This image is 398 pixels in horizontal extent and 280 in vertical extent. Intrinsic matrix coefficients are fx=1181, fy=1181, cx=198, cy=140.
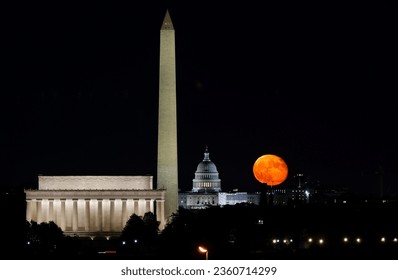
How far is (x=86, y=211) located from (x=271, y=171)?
61.5m

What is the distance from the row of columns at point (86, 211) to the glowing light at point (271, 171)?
178 feet

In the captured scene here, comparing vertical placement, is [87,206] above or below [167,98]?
below

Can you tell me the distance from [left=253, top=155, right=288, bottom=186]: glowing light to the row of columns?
54141mm

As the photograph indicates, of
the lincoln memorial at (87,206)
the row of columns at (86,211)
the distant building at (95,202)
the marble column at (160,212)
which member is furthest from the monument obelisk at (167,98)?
the row of columns at (86,211)

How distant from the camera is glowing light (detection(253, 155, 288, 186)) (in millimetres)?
113006

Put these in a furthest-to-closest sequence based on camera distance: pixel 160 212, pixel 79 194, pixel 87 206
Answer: pixel 87 206 < pixel 79 194 < pixel 160 212

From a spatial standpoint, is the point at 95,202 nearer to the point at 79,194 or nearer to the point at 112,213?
the point at 79,194

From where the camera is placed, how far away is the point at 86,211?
170 meters

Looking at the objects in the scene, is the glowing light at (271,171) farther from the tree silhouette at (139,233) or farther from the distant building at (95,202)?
the distant building at (95,202)

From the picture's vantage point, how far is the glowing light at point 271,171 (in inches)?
4449

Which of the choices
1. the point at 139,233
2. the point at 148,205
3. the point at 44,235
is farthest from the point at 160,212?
the point at 44,235

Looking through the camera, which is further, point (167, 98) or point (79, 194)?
point (79, 194)
